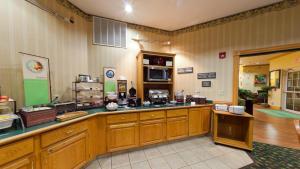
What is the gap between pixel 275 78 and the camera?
288 inches

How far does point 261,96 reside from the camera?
8.45m

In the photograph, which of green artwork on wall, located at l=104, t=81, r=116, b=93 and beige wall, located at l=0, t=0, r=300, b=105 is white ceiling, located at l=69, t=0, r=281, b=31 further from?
green artwork on wall, located at l=104, t=81, r=116, b=93

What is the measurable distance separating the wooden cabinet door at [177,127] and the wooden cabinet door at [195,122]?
0.12 metres

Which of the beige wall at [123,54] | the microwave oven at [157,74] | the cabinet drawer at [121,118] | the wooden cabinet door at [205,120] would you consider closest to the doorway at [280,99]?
the wooden cabinet door at [205,120]

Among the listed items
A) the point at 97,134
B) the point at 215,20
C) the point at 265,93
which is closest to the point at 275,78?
the point at 265,93

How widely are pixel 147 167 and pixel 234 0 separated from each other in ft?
11.5

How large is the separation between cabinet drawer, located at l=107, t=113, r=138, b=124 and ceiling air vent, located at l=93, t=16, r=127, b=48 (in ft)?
5.73

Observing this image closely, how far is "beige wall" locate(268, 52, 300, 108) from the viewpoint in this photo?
19.6ft

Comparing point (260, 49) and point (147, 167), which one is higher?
point (260, 49)

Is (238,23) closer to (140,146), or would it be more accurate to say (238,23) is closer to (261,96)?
(140,146)

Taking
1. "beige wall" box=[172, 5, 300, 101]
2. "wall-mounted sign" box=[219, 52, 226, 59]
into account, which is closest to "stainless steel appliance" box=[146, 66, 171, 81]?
"beige wall" box=[172, 5, 300, 101]

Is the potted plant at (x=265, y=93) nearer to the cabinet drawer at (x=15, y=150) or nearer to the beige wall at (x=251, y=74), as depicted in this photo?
the beige wall at (x=251, y=74)

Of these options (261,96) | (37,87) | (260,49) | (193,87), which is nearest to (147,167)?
(37,87)

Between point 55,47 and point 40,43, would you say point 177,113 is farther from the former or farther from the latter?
point 40,43
